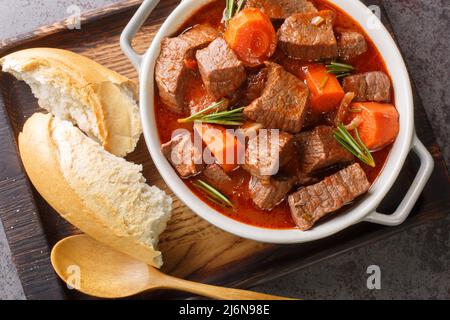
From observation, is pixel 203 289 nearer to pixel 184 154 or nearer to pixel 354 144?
pixel 184 154

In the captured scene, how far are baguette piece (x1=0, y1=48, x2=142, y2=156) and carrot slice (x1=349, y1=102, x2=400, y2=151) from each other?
109 cm

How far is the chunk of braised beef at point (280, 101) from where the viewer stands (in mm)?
2447

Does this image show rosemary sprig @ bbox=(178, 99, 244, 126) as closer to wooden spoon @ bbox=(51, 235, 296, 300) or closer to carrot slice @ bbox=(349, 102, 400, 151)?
carrot slice @ bbox=(349, 102, 400, 151)

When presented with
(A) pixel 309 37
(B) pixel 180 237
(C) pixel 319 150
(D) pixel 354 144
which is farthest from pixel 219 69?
(B) pixel 180 237

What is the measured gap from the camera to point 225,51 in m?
2.45

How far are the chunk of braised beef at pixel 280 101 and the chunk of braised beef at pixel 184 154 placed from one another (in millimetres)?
288

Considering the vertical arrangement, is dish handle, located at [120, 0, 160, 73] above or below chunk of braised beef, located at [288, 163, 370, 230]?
above

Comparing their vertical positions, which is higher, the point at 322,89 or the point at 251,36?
the point at 251,36

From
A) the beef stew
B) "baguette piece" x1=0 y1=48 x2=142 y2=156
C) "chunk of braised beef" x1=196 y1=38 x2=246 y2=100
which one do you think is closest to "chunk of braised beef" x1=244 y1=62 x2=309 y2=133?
the beef stew

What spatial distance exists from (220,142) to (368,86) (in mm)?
738

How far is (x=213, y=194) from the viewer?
257cm

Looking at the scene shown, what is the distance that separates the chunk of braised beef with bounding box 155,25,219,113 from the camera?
251cm

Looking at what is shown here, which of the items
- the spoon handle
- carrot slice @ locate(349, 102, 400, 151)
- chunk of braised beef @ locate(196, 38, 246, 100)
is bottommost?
the spoon handle

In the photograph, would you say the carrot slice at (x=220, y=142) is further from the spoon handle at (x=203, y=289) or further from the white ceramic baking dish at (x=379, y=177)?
the spoon handle at (x=203, y=289)
